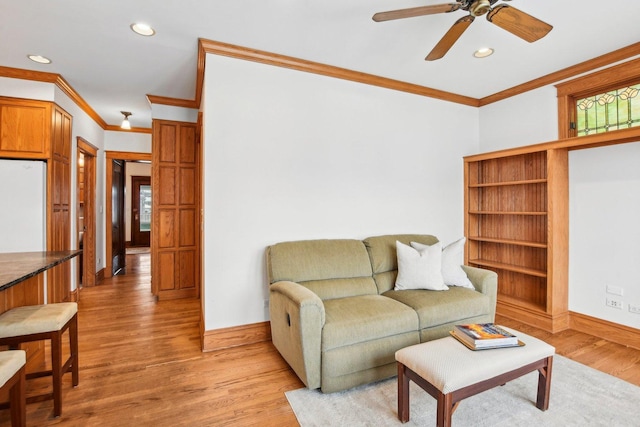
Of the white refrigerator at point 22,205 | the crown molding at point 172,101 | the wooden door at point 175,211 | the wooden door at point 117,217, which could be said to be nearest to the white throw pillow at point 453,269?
the wooden door at point 175,211

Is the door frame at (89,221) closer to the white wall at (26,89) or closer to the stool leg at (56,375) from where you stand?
the white wall at (26,89)

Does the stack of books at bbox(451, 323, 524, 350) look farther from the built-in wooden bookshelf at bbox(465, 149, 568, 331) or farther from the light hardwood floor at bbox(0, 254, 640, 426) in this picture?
the built-in wooden bookshelf at bbox(465, 149, 568, 331)

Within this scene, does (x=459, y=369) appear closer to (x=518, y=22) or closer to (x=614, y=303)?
(x=518, y=22)

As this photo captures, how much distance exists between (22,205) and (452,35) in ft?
14.2

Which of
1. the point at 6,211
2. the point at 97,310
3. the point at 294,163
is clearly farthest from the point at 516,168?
the point at 6,211

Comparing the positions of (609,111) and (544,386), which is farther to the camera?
(609,111)

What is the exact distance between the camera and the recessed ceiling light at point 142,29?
8.02 ft

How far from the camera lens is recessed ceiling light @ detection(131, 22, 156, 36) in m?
Answer: 2.44

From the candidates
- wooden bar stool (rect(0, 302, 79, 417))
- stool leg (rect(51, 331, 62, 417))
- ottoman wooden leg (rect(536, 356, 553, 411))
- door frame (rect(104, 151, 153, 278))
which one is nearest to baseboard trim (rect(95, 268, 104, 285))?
door frame (rect(104, 151, 153, 278))

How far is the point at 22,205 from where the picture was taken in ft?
10.7

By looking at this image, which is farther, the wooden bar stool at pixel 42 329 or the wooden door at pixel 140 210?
the wooden door at pixel 140 210

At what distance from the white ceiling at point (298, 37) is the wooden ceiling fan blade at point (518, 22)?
0.33 metres

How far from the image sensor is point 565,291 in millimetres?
3238

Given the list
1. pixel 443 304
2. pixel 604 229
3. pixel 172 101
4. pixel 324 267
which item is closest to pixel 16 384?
pixel 324 267
